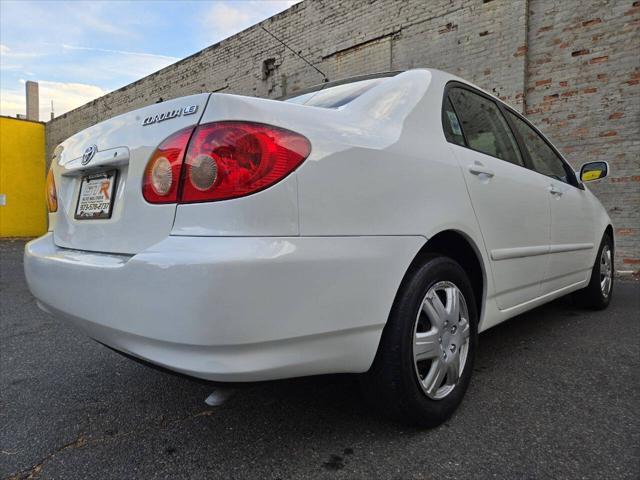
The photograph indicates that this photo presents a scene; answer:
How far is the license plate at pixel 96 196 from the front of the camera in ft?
5.27

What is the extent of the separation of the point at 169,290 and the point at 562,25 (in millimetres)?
6866

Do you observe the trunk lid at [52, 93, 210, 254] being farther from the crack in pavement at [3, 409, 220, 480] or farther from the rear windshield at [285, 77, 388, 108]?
the crack in pavement at [3, 409, 220, 480]

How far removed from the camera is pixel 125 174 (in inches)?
61.3

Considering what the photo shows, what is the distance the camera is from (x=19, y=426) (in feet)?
6.11

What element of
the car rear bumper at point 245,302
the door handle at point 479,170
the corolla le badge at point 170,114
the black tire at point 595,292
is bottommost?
the black tire at point 595,292

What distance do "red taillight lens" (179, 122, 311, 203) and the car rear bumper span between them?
148 millimetres

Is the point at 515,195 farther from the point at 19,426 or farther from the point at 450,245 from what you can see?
the point at 19,426

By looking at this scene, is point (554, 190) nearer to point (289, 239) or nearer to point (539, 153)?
point (539, 153)

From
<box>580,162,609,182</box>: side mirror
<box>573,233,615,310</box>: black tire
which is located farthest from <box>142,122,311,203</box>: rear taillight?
<box>573,233,615,310</box>: black tire

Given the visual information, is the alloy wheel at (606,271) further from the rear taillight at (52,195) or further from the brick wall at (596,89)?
the rear taillight at (52,195)

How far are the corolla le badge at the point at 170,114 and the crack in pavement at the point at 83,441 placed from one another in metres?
1.18

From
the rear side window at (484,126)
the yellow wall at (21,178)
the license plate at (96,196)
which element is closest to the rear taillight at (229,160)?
the license plate at (96,196)

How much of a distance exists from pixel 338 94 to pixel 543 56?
18.6 feet

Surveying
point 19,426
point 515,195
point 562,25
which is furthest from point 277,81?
point 19,426
